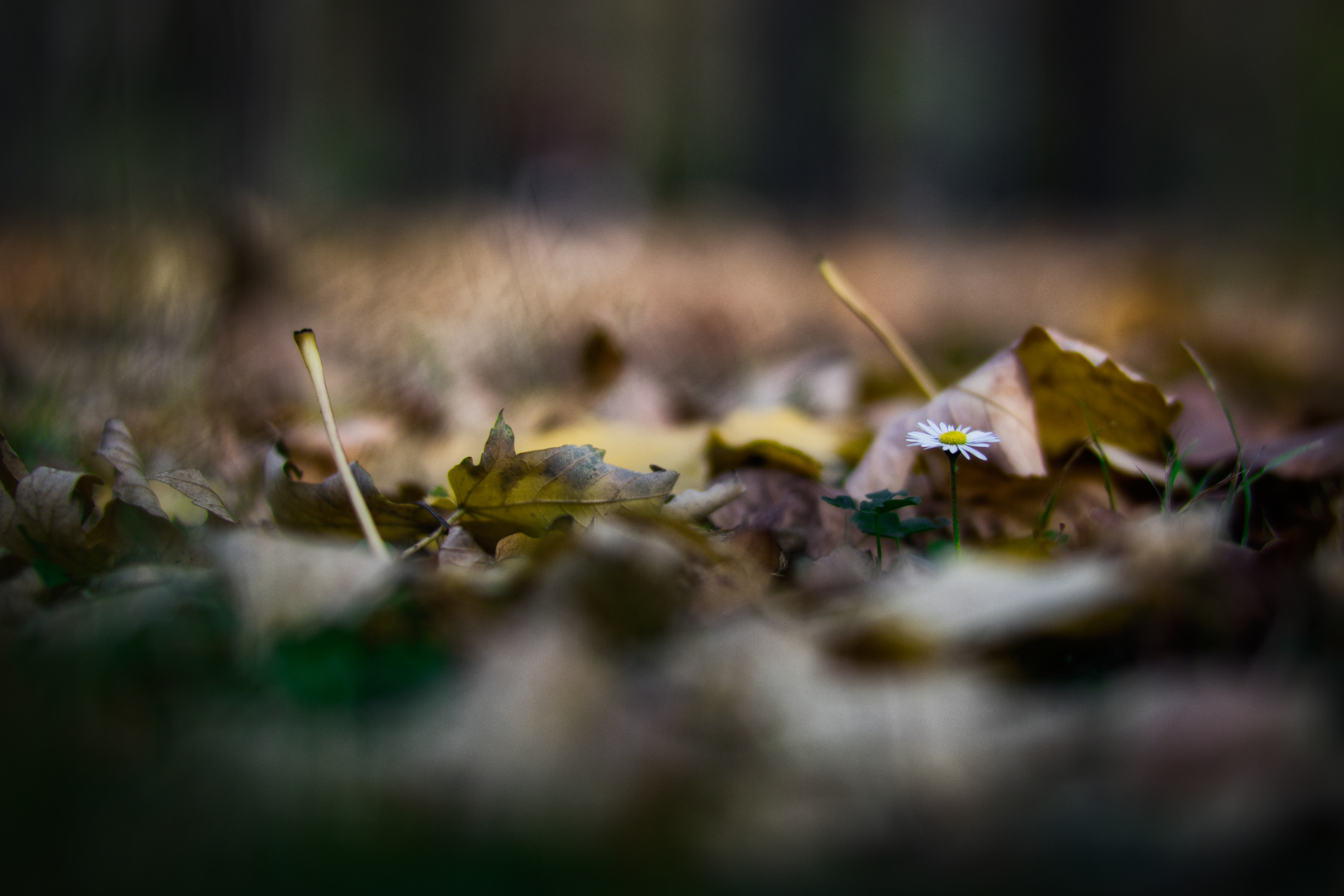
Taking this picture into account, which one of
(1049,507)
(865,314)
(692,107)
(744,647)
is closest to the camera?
(744,647)

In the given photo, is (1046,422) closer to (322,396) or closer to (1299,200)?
(322,396)

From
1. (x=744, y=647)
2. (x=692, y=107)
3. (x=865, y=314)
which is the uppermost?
(x=692, y=107)

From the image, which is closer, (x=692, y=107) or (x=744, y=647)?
(x=744, y=647)

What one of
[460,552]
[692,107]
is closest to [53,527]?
[460,552]

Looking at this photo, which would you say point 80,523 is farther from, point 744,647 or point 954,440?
point 954,440

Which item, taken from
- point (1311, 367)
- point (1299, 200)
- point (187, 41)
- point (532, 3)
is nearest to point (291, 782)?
point (187, 41)

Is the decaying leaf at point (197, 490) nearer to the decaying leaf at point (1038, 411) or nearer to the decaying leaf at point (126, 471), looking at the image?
the decaying leaf at point (126, 471)
